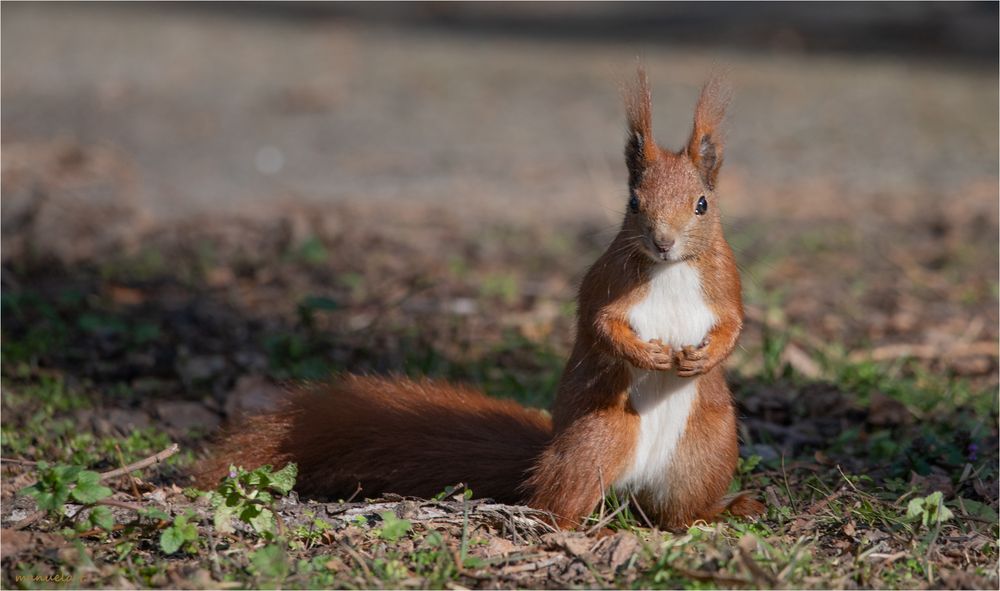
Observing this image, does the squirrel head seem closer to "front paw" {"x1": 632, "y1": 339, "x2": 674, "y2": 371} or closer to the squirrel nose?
the squirrel nose

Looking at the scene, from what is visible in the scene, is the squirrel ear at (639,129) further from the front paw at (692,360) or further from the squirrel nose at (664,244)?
the front paw at (692,360)

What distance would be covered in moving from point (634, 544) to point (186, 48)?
1052 cm

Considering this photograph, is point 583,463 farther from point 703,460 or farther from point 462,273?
point 462,273

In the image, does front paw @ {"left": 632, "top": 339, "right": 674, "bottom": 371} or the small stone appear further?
the small stone

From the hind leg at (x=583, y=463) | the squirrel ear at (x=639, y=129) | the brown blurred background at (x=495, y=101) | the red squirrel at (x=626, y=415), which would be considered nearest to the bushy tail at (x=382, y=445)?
the red squirrel at (x=626, y=415)

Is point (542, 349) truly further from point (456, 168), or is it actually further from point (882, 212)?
point (456, 168)

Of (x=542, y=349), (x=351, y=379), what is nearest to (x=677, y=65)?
(x=542, y=349)

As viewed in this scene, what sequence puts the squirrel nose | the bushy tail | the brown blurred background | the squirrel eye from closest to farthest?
the squirrel nose → the squirrel eye → the bushy tail → the brown blurred background

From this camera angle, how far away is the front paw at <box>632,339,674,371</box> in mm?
2625

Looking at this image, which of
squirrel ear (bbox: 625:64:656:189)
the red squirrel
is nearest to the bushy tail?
the red squirrel

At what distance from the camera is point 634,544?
259cm

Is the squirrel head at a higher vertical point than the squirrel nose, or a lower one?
higher

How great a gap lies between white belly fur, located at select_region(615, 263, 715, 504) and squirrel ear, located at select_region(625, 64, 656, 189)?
270 millimetres

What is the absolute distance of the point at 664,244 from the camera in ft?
8.56
